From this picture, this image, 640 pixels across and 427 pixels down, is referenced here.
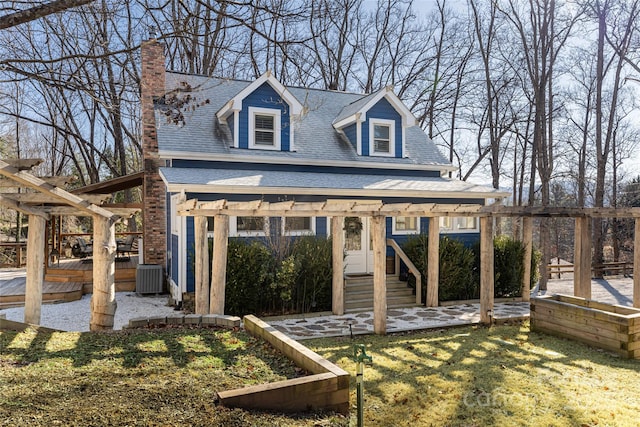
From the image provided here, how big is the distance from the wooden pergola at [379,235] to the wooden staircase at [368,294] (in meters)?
0.50

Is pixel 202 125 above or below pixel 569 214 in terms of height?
above

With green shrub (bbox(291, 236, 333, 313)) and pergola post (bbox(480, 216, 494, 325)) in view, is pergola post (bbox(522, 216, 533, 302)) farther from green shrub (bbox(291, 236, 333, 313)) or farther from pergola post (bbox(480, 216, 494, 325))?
green shrub (bbox(291, 236, 333, 313))

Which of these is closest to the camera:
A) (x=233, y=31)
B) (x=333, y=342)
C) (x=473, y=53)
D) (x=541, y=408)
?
(x=541, y=408)

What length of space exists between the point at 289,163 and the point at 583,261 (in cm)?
863

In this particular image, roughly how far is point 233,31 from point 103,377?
1856 centimetres

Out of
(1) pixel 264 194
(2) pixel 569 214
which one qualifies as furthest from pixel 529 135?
(1) pixel 264 194

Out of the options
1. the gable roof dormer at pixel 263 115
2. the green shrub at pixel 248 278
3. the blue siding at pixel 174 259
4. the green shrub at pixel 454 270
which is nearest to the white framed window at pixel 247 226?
the green shrub at pixel 248 278

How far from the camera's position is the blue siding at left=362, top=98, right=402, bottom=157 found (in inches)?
612

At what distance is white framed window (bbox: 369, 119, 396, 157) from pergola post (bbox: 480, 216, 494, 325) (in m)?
6.63

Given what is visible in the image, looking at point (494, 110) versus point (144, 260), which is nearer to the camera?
point (144, 260)

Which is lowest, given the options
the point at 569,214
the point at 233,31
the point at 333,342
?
the point at 333,342

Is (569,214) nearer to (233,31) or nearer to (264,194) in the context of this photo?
(264,194)

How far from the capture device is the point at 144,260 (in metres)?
13.7

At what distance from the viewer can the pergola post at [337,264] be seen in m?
10.4
